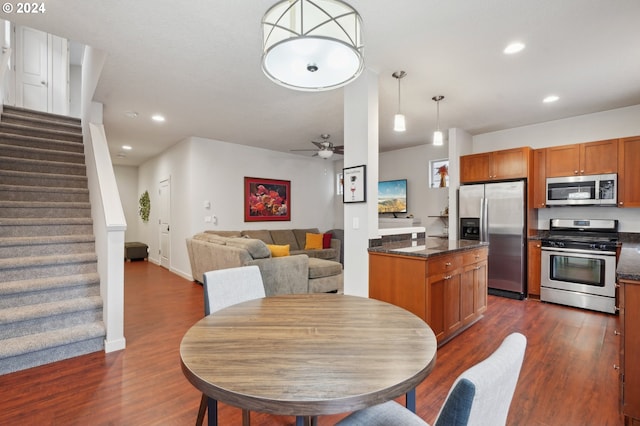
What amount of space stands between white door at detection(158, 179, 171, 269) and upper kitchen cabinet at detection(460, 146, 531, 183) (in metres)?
5.80

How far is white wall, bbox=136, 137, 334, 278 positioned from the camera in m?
5.58

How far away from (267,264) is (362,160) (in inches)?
70.6

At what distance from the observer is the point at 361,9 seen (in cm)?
210

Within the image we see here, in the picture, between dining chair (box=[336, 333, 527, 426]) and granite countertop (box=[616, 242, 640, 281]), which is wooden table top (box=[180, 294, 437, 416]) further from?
granite countertop (box=[616, 242, 640, 281])

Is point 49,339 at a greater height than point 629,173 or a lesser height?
lesser

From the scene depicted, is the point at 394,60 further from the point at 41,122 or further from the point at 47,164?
the point at 41,122

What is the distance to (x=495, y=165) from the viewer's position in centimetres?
470

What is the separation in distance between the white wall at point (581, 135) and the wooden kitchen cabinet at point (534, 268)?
0.59m

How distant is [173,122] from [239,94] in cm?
169

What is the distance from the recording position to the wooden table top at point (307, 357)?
2.65 feet

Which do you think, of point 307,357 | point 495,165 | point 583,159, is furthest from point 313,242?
point 307,357

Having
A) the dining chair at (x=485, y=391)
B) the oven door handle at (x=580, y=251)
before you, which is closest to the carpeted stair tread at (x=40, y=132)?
the dining chair at (x=485, y=391)

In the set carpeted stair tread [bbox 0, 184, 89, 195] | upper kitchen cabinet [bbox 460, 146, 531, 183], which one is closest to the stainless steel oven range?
upper kitchen cabinet [bbox 460, 146, 531, 183]

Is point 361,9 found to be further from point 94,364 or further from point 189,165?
point 189,165
